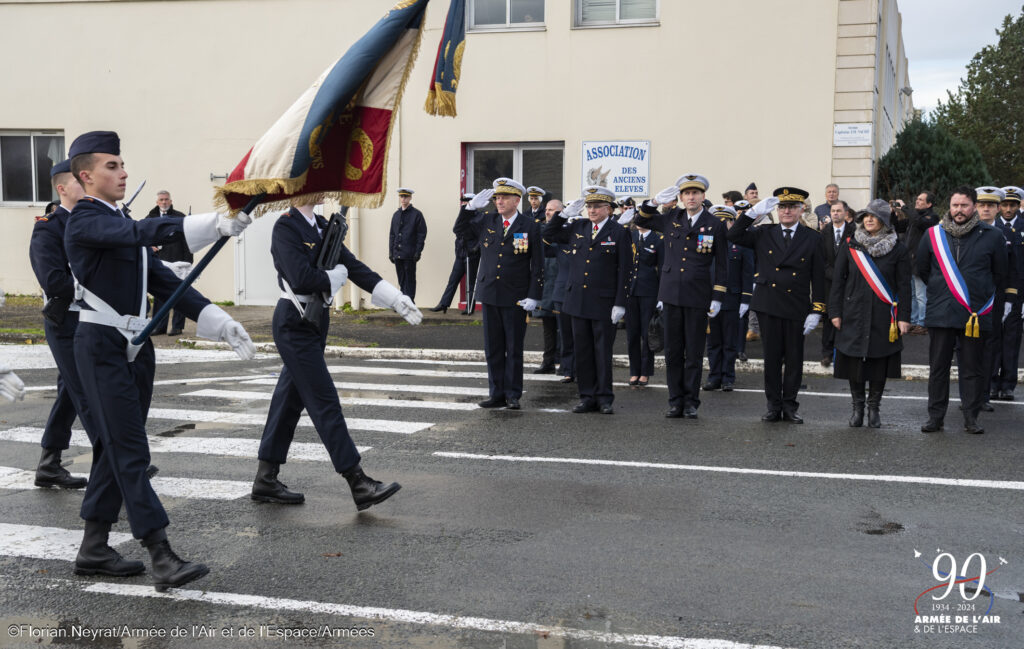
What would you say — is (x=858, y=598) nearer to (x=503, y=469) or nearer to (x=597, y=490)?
(x=597, y=490)

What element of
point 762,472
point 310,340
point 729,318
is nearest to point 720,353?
point 729,318

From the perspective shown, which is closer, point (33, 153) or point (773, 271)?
point (773, 271)

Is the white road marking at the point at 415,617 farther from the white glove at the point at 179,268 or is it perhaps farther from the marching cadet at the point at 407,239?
the marching cadet at the point at 407,239

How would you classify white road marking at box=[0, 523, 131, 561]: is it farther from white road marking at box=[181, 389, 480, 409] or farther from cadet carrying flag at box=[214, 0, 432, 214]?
white road marking at box=[181, 389, 480, 409]

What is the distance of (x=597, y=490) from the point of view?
690 centimetres

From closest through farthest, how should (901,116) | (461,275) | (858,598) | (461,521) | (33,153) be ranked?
(858,598), (461,521), (461,275), (33,153), (901,116)

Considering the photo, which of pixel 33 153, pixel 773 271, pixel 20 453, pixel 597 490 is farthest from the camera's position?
pixel 33 153

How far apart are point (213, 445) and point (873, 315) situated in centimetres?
613

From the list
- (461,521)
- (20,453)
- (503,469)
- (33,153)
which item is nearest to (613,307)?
(503,469)

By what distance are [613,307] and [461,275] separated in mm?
8001

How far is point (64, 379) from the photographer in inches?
258

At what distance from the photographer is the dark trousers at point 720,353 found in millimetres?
11648

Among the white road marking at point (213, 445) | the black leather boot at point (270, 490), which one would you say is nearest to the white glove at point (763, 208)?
the white road marking at point (213, 445)

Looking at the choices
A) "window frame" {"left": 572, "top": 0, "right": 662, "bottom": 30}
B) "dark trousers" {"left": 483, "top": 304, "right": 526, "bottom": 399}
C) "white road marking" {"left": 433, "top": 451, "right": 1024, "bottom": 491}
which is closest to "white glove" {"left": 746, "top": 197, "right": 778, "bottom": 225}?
"dark trousers" {"left": 483, "top": 304, "right": 526, "bottom": 399}
